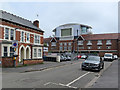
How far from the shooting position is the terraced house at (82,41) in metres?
61.0

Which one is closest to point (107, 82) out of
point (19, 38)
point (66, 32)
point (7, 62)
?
point (7, 62)

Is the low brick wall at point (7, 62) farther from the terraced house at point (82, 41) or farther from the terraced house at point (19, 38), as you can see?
the terraced house at point (82, 41)

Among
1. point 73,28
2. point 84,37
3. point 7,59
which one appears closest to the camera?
point 7,59

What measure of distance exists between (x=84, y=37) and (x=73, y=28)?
31.2ft

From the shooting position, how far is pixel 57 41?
7388 centimetres

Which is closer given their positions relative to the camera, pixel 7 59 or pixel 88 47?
pixel 7 59

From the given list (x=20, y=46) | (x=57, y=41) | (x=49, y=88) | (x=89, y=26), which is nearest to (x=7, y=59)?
(x=20, y=46)

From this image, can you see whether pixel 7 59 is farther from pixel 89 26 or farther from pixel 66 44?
pixel 89 26

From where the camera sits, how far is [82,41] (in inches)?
2640

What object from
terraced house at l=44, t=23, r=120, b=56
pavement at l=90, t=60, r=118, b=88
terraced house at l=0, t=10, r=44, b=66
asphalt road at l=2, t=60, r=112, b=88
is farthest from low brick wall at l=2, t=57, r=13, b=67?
terraced house at l=44, t=23, r=120, b=56

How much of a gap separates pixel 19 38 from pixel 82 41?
4764 cm

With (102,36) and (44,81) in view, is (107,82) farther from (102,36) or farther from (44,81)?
(102,36)

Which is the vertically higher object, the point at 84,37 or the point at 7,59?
the point at 84,37

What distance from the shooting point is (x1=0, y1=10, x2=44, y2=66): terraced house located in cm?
1955
